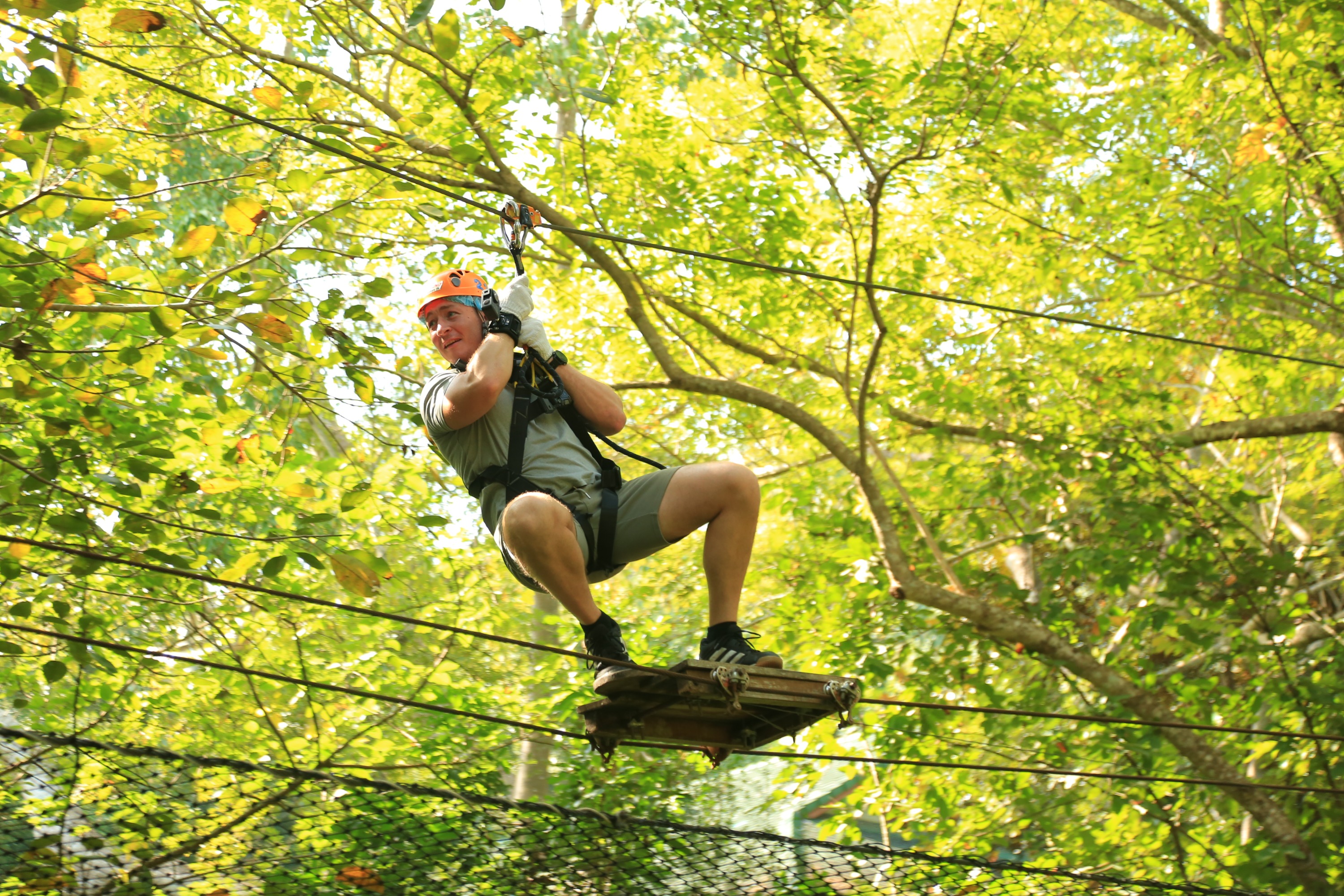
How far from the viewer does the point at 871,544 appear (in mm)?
6320

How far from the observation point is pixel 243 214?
309 centimetres

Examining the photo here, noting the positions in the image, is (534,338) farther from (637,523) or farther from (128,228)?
(128,228)

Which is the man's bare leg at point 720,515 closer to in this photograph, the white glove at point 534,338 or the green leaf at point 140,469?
the white glove at point 534,338

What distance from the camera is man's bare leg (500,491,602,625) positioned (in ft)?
9.14

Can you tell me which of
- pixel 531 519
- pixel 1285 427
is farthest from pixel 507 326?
pixel 1285 427

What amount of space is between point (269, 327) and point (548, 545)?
3.44ft

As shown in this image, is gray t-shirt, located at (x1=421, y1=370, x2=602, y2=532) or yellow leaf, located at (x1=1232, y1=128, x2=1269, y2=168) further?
yellow leaf, located at (x1=1232, y1=128, x2=1269, y2=168)

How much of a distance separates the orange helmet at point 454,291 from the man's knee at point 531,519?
2.05 ft

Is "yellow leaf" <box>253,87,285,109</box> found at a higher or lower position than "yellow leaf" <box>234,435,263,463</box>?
higher

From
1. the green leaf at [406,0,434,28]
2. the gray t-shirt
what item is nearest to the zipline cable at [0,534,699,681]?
the gray t-shirt

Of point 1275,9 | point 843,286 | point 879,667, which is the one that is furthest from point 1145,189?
point 879,667

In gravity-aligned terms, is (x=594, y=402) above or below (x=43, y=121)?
below

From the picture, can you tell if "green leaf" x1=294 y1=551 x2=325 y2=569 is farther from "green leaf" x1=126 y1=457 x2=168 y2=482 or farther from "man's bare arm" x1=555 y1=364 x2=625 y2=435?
"man's bare arm" x1=555 y1=364 x2=625 y2=435

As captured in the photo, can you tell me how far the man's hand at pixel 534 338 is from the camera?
3059 mm
